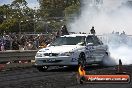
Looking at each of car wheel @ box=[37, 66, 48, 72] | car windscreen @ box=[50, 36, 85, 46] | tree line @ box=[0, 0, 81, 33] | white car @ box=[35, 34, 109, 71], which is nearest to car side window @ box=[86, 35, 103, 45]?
white car @ box=[35, 34, 109, 71]

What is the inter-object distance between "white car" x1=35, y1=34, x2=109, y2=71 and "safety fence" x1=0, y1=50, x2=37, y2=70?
2.42m

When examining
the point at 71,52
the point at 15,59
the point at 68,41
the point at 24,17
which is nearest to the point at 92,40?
the point at 68,41

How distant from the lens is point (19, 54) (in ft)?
72.2

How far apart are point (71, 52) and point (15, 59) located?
14.4 ft

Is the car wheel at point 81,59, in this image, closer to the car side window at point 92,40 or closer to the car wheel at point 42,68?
the car side window at point 92,40

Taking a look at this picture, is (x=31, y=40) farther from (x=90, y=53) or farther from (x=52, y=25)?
(x=52, y=25)

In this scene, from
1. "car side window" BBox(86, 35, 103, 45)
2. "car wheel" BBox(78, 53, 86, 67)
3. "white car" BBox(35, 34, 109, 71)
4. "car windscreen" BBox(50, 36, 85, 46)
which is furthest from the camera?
"car side window" BBox(86, 35, 103, 45)

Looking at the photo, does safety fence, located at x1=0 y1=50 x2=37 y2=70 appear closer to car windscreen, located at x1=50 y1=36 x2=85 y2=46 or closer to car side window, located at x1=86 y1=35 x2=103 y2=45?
car windscreen, located at x1=50 y1=36 x2=85 y2=46

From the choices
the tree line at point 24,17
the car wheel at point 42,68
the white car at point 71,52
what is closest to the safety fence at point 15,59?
the car wheel at point 42,68

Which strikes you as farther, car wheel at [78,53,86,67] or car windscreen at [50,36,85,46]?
car windscreen at [50,36,85,46]

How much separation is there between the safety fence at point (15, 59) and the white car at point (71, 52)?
242 cm

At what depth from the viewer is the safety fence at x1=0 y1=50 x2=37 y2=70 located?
20.9 m

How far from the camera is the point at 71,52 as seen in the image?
18203 mm

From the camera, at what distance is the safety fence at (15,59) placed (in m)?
20.9
